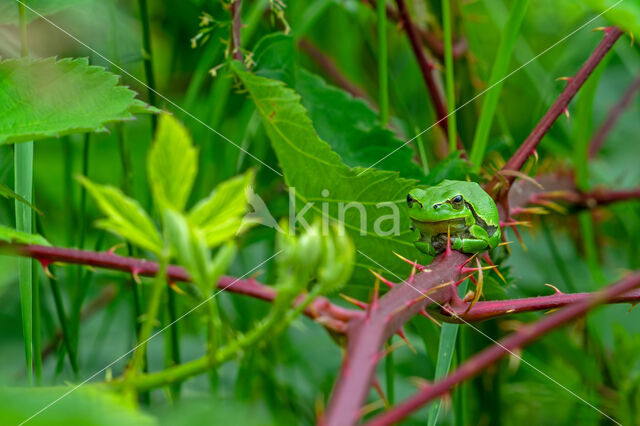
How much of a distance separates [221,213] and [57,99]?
368 millimetres

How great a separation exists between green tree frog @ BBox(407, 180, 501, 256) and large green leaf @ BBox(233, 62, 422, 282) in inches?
1.7

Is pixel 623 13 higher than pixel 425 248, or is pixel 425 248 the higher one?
pixel 623 13

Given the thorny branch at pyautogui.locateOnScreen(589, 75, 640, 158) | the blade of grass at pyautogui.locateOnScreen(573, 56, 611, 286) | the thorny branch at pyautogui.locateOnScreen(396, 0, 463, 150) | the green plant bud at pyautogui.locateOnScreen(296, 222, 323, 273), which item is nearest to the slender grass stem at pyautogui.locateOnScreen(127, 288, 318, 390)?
the green plant bud at pyautogui.locateOnScreen(296, 222, 323, 273)

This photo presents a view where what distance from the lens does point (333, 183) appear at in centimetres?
76

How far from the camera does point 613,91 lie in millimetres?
1893

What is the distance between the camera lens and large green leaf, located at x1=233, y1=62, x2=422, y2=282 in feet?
2.45

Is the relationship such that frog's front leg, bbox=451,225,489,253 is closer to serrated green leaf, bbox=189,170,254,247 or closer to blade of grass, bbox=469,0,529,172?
blade of grass, bbox=469,0,529,172

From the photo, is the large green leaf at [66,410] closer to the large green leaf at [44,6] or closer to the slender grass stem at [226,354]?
the slender grass stem at [226,354]

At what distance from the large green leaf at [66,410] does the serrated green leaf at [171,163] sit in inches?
4.2

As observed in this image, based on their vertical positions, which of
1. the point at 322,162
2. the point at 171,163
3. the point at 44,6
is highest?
the point at 44,6

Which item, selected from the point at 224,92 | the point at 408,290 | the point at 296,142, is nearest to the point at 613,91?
the point at 224,92

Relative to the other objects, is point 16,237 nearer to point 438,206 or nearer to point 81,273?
point 81,273

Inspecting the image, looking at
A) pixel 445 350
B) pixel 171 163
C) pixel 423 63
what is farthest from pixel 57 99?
pixel 423 63

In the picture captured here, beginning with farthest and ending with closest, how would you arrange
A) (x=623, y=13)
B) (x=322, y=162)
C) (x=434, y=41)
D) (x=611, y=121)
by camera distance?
1. (x=611, y=121)
2. (x=434, y=41)
3. (x=322, y=162)
4. (x=623, y=13)
